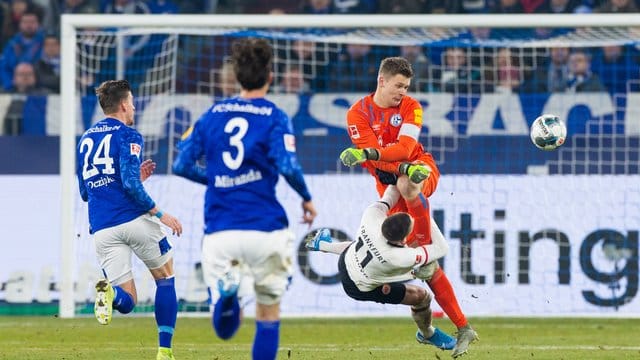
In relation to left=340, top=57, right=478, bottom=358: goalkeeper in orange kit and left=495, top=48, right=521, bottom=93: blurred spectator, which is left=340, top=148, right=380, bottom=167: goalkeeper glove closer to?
left=340, top=57, right=478, bottom=358: goalkeeper in orange kit

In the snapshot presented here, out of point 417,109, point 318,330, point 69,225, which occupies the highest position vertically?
point 417,109

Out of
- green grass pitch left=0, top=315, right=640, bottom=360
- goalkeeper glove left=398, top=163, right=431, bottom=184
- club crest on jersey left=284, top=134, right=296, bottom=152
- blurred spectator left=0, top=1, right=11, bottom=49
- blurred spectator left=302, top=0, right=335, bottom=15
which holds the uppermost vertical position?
blurred spectator left=302, top=0, right=335, bottom=15

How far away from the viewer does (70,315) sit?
15.7 m

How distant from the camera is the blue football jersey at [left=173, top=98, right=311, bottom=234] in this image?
8.45m

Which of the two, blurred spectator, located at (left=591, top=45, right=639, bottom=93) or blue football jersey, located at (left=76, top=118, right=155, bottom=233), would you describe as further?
blurred spectator, located at (left=591, top=45, right=639, bottom=93)

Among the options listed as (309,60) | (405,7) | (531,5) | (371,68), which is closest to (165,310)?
(371,68)

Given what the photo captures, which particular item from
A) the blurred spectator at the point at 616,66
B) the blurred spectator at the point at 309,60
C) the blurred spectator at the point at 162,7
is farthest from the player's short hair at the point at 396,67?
the blurred spectator at the point at 162,7

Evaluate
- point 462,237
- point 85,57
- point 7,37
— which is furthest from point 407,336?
point 7,37

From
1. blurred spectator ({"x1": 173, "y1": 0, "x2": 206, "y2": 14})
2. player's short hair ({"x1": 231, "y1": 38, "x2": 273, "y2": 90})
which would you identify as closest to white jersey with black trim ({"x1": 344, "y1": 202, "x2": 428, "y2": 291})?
player's short hair ({"x1": 231, "y1": 38, "x2": 273, "y2": 90})

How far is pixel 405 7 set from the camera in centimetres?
1995

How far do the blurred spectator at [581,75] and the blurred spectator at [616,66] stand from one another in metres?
0.10

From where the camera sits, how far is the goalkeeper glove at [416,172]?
1077 centimetres

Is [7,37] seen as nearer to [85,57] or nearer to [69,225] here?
[85,57]

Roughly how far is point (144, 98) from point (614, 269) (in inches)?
237
